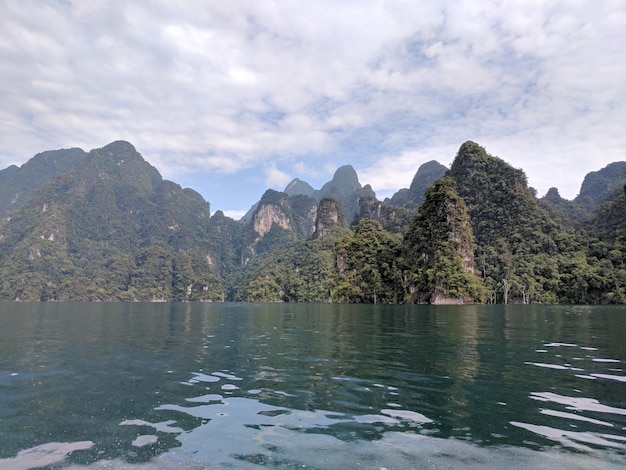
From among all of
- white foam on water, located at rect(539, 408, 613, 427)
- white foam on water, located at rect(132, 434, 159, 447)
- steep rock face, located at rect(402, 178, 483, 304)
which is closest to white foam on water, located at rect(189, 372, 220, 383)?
white foam on water, located at rect(132, 434, 159, 447)

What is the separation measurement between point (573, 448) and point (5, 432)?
1121 cm

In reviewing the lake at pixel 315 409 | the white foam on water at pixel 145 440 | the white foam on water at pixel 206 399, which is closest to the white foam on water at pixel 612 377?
the lake at pixel 315 409

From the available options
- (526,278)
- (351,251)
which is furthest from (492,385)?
(351,251)

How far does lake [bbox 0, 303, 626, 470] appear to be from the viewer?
683cm

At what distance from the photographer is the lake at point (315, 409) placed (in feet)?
22.4

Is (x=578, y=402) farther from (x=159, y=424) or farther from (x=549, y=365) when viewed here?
(x=159, y=424)

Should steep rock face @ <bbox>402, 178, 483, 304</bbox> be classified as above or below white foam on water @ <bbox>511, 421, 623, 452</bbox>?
above

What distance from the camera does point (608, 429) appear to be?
8062mm

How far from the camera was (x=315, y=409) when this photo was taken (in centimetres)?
973

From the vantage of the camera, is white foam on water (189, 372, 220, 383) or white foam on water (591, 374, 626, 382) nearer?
white foam on water (591, 374, 626, 382)

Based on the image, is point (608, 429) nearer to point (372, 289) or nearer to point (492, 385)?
point (492, 385)

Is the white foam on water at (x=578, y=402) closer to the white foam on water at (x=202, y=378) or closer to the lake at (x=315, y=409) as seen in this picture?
the lake at (x=315, y=409)

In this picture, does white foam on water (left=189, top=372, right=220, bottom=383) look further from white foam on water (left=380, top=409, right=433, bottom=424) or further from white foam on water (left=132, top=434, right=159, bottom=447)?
white foam on water (left=380, top=409, right=433, bottom=424)

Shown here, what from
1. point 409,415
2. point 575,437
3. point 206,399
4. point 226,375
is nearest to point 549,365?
point 575,437
